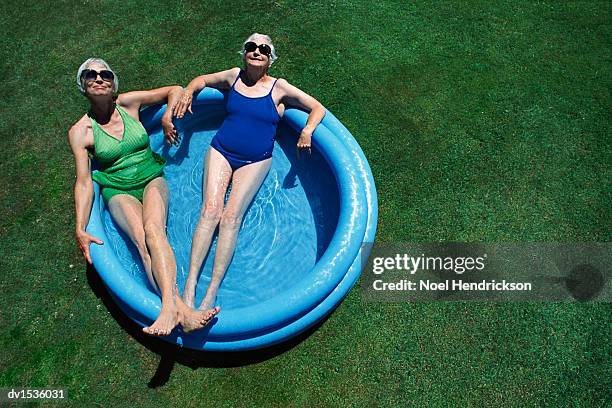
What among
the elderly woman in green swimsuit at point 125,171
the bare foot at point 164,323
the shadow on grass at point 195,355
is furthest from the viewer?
the shadow on grass at point 195,355

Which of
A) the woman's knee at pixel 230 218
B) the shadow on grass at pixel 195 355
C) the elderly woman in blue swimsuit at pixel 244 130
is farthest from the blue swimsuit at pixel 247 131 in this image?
the shadow on grass at pixel 195 355

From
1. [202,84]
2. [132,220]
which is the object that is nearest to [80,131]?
[132,220]

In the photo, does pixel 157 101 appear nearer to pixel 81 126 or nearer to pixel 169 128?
pixel 169 128

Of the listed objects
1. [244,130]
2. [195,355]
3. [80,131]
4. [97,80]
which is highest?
[97,80]

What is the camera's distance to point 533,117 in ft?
18.5

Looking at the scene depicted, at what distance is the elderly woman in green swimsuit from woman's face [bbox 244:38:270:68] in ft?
2.53

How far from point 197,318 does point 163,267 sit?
0.55 meters

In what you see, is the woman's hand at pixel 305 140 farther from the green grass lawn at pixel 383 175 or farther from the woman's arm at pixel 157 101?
the woman's arm at pixel 157 101

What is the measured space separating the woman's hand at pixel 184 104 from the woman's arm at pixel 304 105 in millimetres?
871

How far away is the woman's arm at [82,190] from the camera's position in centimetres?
434

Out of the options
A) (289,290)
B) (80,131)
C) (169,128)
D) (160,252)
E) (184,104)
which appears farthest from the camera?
(184,104)

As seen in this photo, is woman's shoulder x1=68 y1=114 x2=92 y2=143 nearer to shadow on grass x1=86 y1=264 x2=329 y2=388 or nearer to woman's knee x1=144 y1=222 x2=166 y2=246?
woman's knee x1=144 y1=222 x2=166 y2=246

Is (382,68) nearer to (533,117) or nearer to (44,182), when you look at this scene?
(533,117)

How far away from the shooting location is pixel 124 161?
4.66 metres
